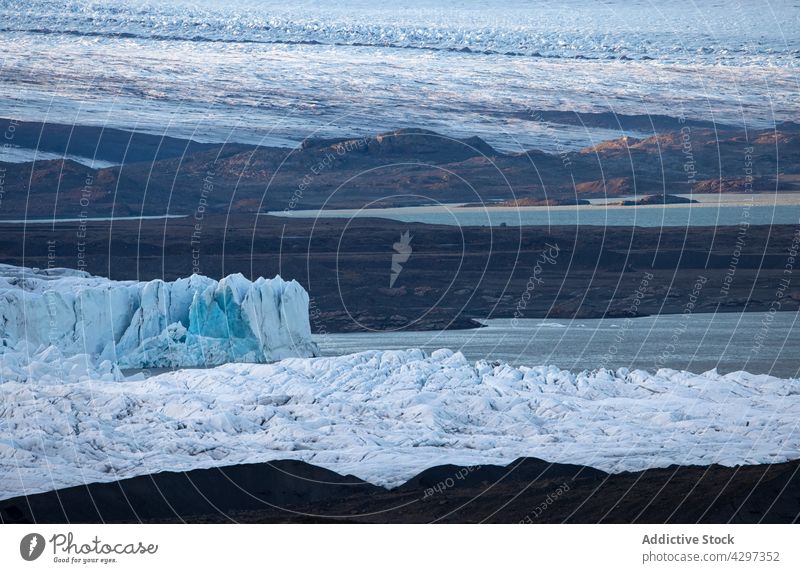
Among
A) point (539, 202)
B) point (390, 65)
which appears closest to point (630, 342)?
point (539, 202)

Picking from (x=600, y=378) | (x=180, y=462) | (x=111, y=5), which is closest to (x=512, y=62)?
(x=111, y=5)

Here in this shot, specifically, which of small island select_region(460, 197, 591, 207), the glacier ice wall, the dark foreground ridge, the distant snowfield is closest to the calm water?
small island select_region(460, 197, 591, 207)

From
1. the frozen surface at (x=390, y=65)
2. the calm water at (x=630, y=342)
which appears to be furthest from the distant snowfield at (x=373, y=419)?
the frozen surface at (x=390, y=65)

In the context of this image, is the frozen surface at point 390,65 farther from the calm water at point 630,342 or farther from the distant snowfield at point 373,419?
the distant snowfield at point 373,419

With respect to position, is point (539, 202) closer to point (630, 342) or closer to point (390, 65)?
point (390, 65)

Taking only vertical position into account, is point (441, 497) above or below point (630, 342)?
above

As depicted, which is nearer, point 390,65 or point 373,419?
point 373,419

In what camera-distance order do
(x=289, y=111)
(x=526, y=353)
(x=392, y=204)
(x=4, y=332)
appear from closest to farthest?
(x=4, y=332) < (x=526, y=353) < (x=289, y=111) < (x=392, y=204)

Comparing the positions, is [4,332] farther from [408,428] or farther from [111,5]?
[111,5]
